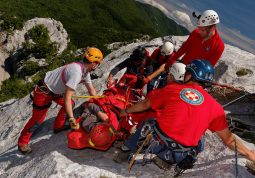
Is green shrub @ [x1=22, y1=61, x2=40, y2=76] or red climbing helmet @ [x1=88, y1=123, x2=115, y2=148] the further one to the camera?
green shrub @ [x1=22, y1=61, x2=40, y2=76]

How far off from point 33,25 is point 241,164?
65.0 metres

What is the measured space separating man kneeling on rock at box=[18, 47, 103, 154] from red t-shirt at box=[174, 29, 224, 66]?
3.75m

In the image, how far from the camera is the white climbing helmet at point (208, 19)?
11.6m

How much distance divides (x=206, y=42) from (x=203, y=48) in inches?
9.3

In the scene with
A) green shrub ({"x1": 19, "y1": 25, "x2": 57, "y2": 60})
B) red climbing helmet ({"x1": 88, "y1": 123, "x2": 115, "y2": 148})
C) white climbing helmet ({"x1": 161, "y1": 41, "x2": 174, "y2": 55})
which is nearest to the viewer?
red climbing helmet ({"x1": 88, "y1": 123, "x2": 115, "y2": 148})

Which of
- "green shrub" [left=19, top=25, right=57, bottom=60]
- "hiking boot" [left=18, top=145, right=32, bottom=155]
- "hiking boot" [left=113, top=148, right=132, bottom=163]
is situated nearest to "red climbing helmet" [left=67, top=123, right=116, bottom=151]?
"hiking boot" [left=113, top=148, right=132, bottom=163]

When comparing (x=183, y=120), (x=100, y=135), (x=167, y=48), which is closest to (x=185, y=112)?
(x=183, y=120)

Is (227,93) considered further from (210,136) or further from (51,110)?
(51,110)

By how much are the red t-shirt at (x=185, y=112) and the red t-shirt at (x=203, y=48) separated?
442 cm

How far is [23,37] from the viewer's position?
69.3m

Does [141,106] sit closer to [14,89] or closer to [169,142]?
[169,142]

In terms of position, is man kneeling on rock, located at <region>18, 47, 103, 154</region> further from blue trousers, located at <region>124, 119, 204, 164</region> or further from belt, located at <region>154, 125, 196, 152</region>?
belt, located at <region>154, 125, 196, 152</region>

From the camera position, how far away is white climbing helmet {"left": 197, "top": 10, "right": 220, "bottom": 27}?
1155 centimetres

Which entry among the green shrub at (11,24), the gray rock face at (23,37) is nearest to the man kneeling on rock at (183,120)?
the gray rock face at (23,37)
